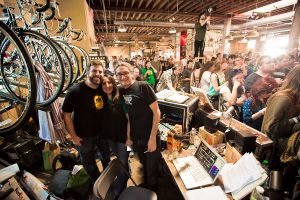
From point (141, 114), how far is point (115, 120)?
33 cm

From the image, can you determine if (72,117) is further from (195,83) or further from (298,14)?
(298,14)

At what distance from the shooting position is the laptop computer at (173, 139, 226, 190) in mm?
1286

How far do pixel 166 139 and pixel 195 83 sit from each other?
3.02 metres

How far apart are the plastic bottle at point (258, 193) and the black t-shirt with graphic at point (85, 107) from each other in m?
1.64

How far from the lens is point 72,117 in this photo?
6.50ft

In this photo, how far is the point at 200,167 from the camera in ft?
4.77

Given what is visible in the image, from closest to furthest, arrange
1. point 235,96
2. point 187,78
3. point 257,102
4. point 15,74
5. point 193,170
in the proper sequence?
point 193,170
point 15,74
point 257,102
point 235,96
point 187,78

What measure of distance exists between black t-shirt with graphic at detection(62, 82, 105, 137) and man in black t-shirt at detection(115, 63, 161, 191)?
→ 327 millimetres

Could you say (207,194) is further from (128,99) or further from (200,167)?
(128,99)

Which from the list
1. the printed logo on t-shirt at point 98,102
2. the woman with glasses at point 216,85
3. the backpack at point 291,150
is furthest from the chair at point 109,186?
the woman with glasses at point 216,85

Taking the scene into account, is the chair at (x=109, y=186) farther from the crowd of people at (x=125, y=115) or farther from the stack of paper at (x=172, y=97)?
the stack of paper at (x=172, y=97)

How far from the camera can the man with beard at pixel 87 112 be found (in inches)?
71.8

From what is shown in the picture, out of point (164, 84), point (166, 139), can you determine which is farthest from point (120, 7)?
point (166, 139)

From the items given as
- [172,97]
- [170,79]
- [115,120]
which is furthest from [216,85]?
[115,120]
